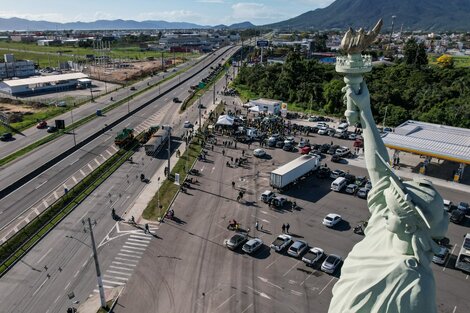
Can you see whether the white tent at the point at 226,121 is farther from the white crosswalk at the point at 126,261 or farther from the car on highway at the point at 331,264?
the car on highway at the point at 331,264

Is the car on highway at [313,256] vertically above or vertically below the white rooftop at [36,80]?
below

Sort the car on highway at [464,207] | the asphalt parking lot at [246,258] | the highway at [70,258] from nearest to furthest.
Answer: the asphalt parking lot at [246,258]
the highway at [70,258]
the car on highway at [464,207]

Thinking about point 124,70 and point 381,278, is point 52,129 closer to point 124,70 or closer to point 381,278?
point 381,278

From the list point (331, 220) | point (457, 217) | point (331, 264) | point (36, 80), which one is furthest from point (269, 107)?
point (36, 80)

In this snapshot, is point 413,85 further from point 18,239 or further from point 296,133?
point 18,239

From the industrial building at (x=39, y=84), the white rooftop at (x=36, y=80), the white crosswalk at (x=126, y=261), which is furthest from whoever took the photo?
the white rooftop at (x=36, y=80)

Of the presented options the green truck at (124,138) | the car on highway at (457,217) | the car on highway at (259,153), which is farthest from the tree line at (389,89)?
the green truck at (124,138)

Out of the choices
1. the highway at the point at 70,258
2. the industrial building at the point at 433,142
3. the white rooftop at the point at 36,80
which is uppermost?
the industrial building at the point at 433,142
